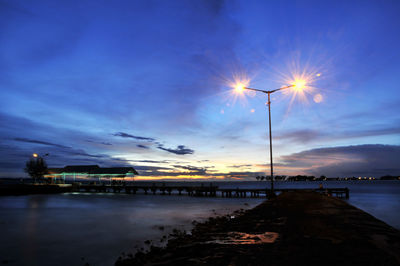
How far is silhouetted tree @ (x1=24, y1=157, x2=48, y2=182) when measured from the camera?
91375mm

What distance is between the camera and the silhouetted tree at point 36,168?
91375 mm

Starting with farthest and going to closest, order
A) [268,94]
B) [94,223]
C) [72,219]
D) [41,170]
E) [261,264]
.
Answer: [41,170], [268,94], [72,219], [94,223], [261,264]

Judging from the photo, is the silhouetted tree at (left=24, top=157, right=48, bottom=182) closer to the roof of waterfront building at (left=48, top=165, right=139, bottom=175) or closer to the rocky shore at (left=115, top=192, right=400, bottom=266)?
the roof of waterfront building at (left=48, top=165, right=139, bottom=175)

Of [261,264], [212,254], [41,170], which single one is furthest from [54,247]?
[41,170]

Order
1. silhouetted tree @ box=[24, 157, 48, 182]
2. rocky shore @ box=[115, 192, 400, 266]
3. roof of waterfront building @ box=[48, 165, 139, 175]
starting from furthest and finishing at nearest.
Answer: silhouetted tree @ box=[24, 157, 48, 182]
roof of waterfront building @ box=[48, 165, 139, 175]
rocky shore @ box=[115, 192, 400, 266]

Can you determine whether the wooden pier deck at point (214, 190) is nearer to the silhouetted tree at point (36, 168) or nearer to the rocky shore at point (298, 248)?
the silhouetted tree at point (36, 168)

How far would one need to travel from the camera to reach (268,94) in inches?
1081

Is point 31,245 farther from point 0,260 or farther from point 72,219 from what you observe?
point 72,219

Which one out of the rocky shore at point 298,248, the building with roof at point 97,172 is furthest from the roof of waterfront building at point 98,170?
the rocky shore at point 298,248

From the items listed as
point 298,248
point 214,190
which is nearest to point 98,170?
point 214,190

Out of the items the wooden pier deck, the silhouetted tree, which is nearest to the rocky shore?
the wooden pier deck

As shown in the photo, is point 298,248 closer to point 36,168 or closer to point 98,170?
point 98,170

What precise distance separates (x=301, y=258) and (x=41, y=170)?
105m

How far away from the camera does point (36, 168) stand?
92000 millimetres
